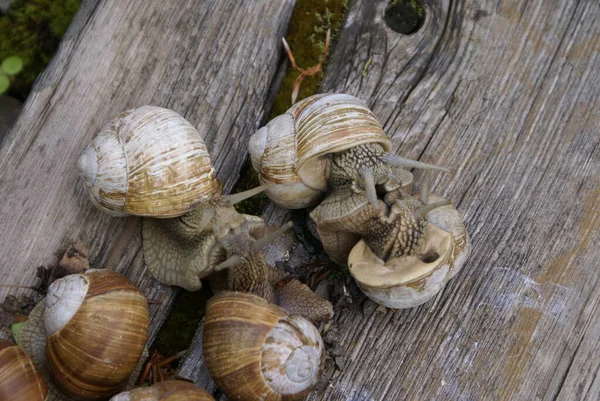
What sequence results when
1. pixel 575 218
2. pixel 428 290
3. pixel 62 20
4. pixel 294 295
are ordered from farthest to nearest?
1. pixel 62 20
2. pixel 575 218
3. pixel 294 295
4. pixel 428 290

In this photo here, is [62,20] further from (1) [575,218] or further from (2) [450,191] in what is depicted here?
(1) [575,218]

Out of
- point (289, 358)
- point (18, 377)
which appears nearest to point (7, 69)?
point (18, 377)

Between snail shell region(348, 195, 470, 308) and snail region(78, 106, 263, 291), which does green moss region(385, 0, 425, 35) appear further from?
snail region(78, 106, 263, 291)

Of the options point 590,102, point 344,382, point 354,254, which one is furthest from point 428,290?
point 590,102

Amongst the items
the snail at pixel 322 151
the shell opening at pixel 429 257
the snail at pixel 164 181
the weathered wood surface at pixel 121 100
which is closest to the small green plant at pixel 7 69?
the weathered wood surface at pixel 121 100

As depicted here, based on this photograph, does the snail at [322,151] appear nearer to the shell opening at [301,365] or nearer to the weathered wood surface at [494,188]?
the weathered wood surface at [494,188]

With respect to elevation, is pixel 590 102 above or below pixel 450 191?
above

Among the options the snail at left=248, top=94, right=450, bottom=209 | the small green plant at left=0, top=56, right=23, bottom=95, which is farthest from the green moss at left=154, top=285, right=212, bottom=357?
the small green plant at left=0, top=56, right=23, bottom=95
